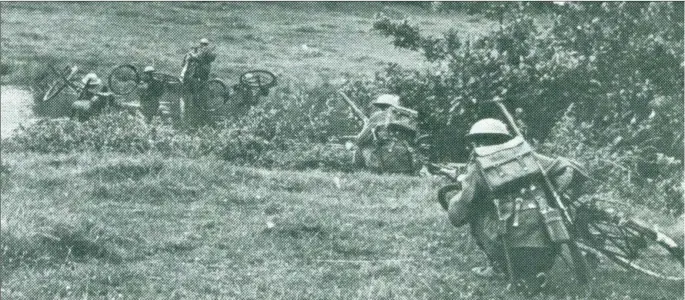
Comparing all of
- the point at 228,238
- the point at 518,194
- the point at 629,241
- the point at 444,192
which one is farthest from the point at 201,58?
the point at 518,194

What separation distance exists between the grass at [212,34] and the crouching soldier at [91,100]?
27.0ft

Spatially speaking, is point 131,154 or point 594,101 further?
point 594,101

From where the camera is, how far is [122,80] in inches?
896

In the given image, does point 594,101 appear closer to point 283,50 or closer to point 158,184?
point 158,184

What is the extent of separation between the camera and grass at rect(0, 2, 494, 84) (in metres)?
28.9

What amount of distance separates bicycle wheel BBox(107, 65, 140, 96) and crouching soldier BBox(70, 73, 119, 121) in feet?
9.60

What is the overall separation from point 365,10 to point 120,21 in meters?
12.7

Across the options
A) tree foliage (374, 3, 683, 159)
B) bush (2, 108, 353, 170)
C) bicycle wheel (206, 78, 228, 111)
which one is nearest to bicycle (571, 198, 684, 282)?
tree foliage (374, 3, 683, 159)

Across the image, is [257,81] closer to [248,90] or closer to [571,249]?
[248,90]

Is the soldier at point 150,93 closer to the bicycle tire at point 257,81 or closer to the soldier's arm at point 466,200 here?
the bicycle tire at point 257,81

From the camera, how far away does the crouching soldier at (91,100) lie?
55.7 ft

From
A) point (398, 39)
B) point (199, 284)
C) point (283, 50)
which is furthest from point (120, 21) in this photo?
point (199, 284)

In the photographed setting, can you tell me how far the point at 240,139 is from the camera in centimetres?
1457

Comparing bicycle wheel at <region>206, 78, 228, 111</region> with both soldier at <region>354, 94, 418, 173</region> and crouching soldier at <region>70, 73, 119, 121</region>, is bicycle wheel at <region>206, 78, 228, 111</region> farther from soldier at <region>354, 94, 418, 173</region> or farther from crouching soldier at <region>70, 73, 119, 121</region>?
soldier at <region>354, 94, 418, 173</region>
